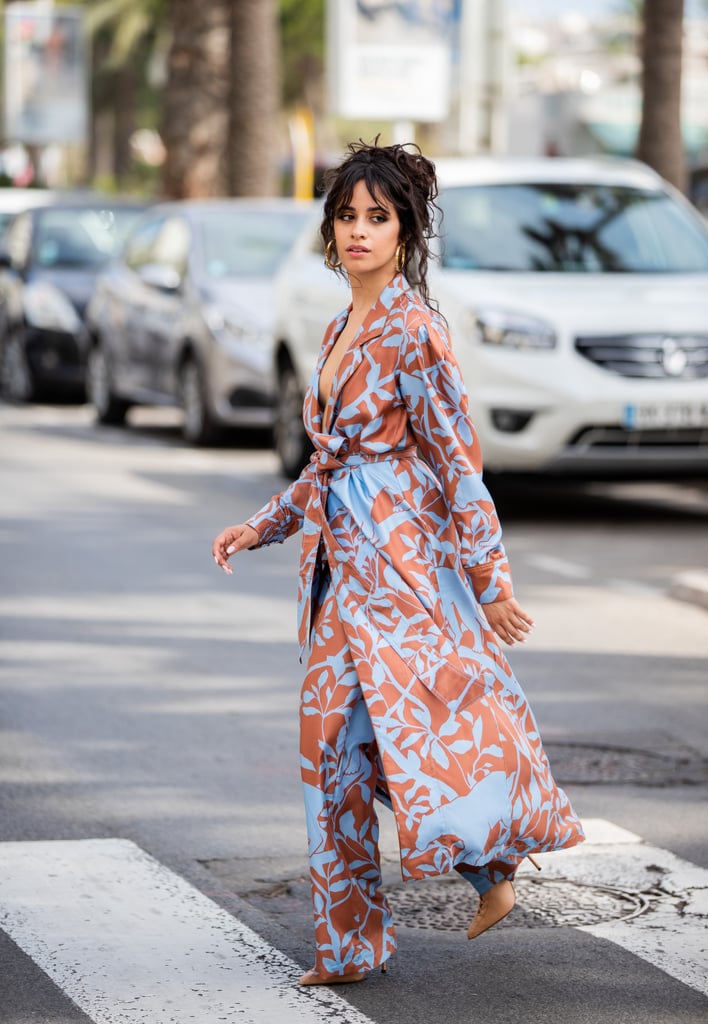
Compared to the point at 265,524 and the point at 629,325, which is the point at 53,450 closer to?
the point at 629,325

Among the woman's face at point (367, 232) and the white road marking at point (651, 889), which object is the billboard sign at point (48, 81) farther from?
the woman's face at point (367, 232)

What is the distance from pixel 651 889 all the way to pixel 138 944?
1.26m

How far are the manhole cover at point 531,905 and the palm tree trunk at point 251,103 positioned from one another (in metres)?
18.7

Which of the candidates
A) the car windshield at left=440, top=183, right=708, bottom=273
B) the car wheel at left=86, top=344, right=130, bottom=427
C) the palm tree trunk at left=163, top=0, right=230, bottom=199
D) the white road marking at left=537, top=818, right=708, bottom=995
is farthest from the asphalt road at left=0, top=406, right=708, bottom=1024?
the palm tree trunk at left=163, top=0, right=230, bottom=199

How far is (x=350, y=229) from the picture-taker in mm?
4344

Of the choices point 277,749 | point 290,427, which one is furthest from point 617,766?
point 290,427

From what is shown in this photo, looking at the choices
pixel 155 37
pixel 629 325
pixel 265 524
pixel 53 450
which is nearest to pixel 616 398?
pixel 629 325

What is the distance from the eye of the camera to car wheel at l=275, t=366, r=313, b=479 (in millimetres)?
12844

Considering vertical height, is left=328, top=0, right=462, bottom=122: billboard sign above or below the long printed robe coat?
above

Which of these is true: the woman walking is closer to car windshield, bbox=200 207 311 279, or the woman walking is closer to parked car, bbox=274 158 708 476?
parked car, bbox=274 158 708 476

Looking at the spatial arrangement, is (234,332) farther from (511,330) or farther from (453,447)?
(453,447)

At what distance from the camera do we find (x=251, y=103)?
920 inches

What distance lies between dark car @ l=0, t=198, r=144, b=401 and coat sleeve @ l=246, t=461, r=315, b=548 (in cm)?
1361

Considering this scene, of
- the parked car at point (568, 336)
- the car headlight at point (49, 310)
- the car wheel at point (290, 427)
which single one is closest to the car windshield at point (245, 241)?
the car wheel at point (290, 427)
